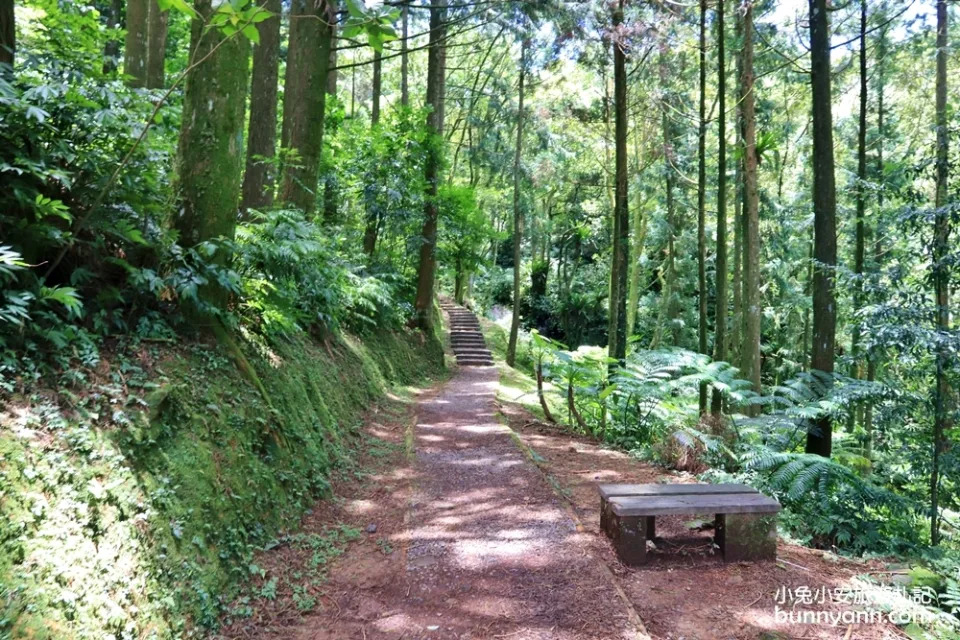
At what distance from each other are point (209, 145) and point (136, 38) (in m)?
5.02

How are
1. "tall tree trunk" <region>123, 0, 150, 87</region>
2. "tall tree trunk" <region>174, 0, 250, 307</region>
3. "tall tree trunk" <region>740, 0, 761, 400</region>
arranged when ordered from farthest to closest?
1. "tall tree trunk" <region>740, 0, 761, 400</region>
2. "tall tree trunk" <region>123, 0, 150, 87</region>
3. "tall tree trunk" <region>174, 0, 250, 307</region>

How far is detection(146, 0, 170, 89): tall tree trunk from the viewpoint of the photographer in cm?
924

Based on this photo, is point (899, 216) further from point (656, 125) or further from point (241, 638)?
point (656, 125)

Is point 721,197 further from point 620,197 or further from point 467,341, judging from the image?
point 467,341

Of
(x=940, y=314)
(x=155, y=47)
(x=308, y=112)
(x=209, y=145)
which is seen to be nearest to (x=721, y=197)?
(x=940, y=314)

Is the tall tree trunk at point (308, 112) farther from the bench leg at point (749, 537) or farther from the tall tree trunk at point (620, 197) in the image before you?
the bench leg at point (749, 537)

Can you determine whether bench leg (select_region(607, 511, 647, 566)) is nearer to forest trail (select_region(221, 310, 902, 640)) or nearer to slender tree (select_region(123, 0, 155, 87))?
forest trail (select_region(221, 310, 902, 640))

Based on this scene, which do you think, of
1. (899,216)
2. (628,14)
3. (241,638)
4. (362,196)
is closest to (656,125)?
(628,14)

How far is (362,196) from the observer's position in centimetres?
1382

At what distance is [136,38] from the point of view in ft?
27.5

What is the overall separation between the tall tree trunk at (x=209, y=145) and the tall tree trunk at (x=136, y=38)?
166 inches

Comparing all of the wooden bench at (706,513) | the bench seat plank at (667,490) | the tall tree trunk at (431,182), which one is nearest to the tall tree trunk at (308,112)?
the tall tree trunk at (431,182)

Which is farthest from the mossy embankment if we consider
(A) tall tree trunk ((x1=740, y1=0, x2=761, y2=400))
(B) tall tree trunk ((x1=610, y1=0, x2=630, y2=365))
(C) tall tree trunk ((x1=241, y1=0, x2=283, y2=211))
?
(A) tall tree trunk ((x1=740, y1=0, x2=761, y2=400))

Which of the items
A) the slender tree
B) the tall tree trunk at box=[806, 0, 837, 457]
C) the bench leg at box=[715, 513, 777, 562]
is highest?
the slender tree
